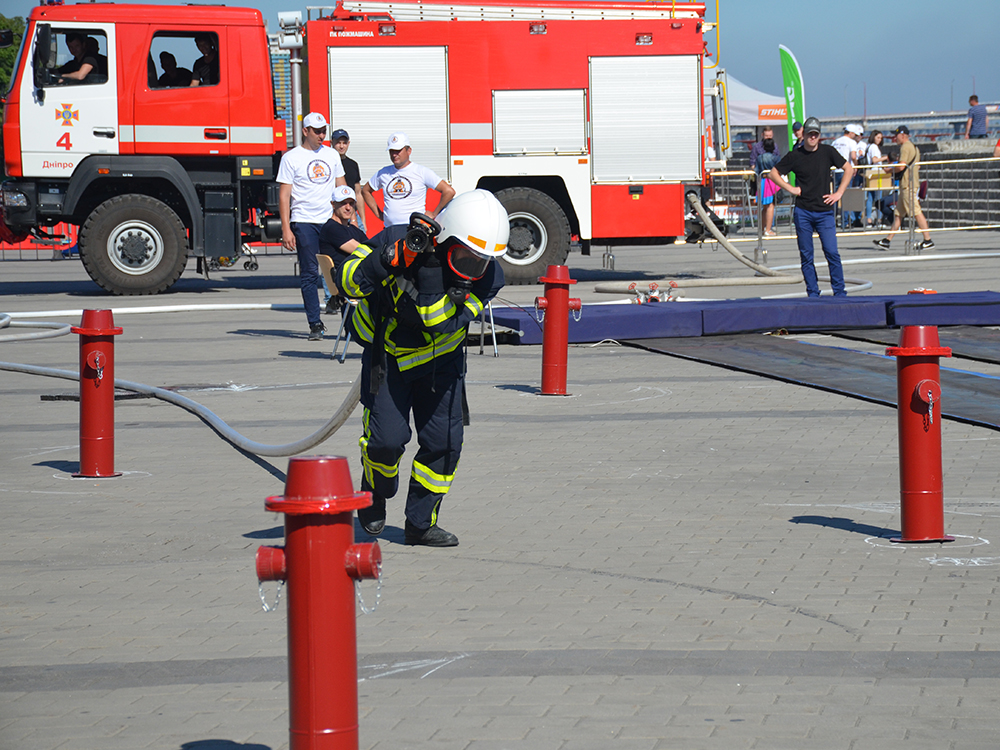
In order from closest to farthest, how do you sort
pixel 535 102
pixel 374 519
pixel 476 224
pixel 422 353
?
pixel 476 224 → pixel 422 353 → pixel 374 519 → pixel 535 102

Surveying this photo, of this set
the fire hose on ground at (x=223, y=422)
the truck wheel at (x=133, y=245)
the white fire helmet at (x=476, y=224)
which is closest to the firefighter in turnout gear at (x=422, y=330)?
the white fire helmet at (x=476, y=224)

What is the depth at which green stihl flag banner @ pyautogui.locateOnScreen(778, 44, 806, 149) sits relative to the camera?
29.6 m

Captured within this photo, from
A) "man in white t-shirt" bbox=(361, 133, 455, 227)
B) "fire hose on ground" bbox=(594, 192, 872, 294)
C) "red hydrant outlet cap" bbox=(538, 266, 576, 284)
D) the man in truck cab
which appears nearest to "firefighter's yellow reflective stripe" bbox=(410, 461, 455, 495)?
"red hydrant outlet cap" bbox=(538, 266, 576, 284)

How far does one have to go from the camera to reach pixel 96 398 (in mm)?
7203

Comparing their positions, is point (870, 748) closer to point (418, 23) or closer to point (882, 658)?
point (882, 658)

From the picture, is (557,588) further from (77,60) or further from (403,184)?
(77,60)

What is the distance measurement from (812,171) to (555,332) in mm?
5619

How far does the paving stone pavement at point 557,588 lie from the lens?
3.79m

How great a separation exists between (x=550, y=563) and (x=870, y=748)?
2.10m

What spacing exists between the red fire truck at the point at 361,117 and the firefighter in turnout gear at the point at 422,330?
11.6 metres

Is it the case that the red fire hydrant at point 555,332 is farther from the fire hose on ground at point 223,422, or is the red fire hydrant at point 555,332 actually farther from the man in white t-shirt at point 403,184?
the man in white t-shirt at point 403,184

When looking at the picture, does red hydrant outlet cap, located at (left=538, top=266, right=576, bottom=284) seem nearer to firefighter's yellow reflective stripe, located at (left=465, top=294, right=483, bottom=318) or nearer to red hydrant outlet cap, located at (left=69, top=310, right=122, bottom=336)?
red hydrant outlet cap, located at (left=69, top=310, right=122, bottom=336)

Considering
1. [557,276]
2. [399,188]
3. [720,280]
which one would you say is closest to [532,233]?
[720,280]

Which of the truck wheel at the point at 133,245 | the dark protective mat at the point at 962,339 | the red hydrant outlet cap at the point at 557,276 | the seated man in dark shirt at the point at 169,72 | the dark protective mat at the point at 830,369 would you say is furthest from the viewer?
the seated man in dark shirt at the point at 169,72
